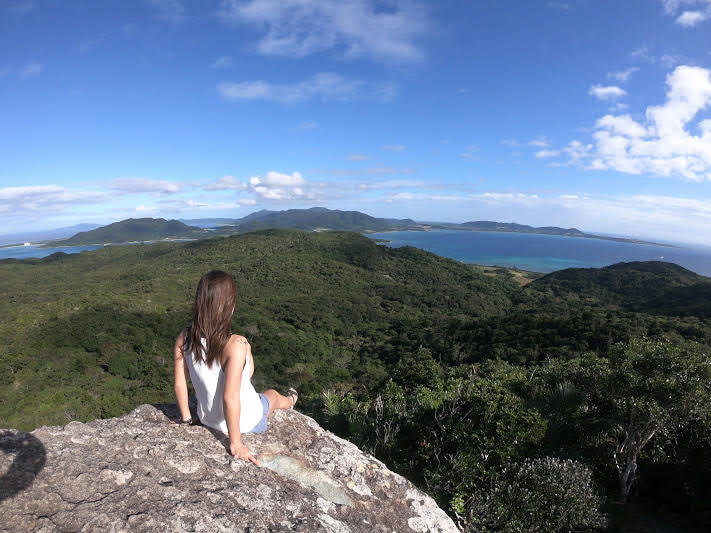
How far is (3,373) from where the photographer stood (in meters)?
32.1

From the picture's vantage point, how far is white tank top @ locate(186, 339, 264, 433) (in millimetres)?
3100

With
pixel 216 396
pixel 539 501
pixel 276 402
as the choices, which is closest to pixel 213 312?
pixel 216 396

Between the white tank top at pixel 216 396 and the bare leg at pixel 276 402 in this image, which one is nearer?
the white tank top at pixel 216 396

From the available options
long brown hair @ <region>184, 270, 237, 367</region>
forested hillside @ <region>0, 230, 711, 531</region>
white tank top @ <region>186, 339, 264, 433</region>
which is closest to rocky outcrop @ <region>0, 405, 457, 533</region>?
white tank top @ <region>186, 339, 264, 433</region>

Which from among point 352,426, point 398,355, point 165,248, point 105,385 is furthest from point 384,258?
point 352,426

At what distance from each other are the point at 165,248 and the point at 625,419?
164 meters

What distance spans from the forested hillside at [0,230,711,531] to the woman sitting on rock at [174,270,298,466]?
4.13 m

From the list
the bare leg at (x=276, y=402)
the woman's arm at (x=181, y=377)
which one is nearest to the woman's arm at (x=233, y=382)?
the woman's arm at (x=181, y=377)

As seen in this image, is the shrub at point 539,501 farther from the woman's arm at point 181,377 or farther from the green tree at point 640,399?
the woman's arm at point 181,377

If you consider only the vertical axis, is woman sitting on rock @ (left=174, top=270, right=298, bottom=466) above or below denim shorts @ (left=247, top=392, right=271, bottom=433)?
above

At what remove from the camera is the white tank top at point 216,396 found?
310 centimetres

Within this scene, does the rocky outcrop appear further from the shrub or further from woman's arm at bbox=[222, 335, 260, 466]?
the shrub

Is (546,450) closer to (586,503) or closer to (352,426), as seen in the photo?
(586,503)

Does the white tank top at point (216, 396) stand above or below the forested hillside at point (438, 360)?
above
